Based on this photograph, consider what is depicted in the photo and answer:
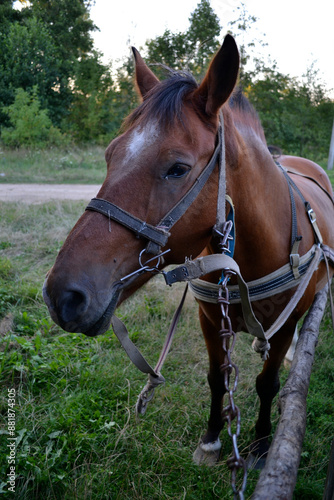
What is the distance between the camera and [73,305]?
4.11 feet

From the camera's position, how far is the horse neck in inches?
67.6

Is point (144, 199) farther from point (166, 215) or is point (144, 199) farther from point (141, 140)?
point (141, 140)

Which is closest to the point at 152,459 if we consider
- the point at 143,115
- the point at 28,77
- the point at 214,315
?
the point at 214,315

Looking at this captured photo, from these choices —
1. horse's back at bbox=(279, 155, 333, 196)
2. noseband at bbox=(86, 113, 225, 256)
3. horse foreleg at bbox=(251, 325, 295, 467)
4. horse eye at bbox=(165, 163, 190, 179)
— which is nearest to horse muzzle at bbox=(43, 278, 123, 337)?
noseband at bbox=(86, 113, 225, 256)

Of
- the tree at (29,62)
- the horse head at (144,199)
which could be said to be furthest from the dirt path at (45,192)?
the tree at (29,62)

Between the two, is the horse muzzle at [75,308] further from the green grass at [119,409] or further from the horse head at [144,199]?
the green grass at [119,409]

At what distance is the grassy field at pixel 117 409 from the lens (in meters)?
2.06

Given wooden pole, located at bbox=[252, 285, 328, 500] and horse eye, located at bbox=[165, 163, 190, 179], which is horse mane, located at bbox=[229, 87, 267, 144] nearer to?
horse eye, located at bbox=[165, 163, 190, 179]

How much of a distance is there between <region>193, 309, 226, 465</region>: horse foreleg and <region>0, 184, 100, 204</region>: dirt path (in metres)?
5.87

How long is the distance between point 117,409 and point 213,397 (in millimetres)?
690

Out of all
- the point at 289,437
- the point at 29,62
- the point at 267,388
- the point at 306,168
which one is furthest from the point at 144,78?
the point at 29,62

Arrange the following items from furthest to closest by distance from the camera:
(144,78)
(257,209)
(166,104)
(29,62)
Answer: (29,62)
(144,78)
(257,209)
(166,104)

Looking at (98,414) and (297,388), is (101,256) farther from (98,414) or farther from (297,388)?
(98,414)

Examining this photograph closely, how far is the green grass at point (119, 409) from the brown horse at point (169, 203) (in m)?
1.20
